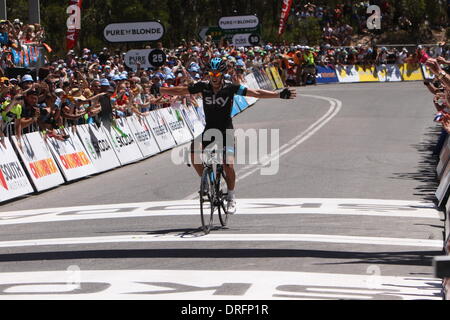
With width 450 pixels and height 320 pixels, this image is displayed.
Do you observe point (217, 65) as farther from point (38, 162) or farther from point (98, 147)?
point (98, 147)

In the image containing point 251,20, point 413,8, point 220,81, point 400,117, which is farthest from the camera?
point 413,8

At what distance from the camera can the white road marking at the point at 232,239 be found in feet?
36.1

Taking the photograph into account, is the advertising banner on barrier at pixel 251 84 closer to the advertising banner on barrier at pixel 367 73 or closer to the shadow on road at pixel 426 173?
the advertising banner on barrier at pixel 367 73

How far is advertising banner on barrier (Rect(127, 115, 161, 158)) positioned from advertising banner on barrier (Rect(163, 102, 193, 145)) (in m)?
1.41

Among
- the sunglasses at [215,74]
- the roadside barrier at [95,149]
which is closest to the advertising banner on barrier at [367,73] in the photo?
the roadside barrier at [95,149]

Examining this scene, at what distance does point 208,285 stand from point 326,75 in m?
46.2

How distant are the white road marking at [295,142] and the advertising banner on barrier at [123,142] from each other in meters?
3.35

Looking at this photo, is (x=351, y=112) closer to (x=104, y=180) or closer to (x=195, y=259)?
(x=104, y=180)

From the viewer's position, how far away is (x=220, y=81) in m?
12.4

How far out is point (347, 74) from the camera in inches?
2142

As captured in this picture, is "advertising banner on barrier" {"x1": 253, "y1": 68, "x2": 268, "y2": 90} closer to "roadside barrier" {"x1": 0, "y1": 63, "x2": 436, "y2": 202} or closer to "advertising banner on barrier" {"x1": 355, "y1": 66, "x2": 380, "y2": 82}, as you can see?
"advertising banner on barrier" {"x1": 355, "y1": 66, "x2": 380, "y2": 82}

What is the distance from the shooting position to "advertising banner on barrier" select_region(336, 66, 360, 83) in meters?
54.1
